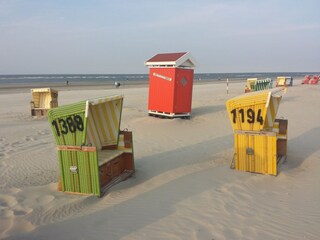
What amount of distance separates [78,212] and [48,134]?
6.89 metres

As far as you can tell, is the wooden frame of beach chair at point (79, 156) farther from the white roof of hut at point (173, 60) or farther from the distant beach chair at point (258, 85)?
the distant beach chair at point (258, 85)

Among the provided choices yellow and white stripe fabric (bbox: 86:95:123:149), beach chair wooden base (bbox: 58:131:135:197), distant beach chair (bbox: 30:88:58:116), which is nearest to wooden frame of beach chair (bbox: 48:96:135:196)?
beach chair wooden base (bbox: 58:131:135:197)

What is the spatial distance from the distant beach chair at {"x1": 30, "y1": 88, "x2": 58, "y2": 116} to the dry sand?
622 centimetres

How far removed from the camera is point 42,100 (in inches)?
634

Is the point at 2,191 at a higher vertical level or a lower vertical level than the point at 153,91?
lower

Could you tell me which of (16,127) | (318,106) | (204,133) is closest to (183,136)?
(204,133)

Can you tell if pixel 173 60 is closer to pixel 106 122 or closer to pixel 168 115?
pixel 168 115

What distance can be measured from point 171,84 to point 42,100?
7.11 m

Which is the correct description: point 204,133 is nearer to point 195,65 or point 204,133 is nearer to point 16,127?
point 195,65

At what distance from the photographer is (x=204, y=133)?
11.2m

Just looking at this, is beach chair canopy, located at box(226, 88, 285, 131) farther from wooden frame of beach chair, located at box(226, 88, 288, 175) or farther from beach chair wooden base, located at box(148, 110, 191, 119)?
beach chair wooden base, located at box(148, 110, 191, 119)

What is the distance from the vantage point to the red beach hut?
12.6 metres

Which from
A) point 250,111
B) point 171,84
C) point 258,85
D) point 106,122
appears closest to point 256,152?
point 250,111

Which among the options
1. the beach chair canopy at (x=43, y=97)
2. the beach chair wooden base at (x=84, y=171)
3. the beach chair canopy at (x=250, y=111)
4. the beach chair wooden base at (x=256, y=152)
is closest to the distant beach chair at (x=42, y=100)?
the beach chair canopy at (x=43, y=97)
